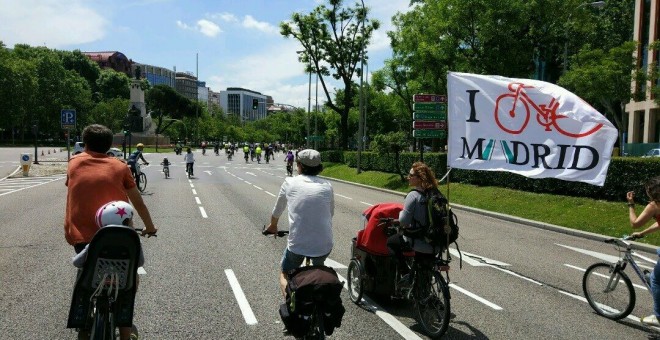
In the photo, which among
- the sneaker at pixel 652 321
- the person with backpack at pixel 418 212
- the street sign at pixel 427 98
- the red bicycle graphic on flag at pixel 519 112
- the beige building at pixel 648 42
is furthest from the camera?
the beige building at pixel 648 42

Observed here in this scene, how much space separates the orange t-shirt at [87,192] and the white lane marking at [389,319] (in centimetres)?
232

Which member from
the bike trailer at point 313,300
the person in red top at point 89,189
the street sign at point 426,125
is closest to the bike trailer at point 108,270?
the person in red top at point 89,189

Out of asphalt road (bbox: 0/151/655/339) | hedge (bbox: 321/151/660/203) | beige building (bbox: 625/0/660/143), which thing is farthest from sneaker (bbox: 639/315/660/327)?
beige building (bbox: 625/0/660/143)

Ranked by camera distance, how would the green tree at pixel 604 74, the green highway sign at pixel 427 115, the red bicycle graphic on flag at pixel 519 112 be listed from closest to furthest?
1. the red bicycle graphic on flag at pixel 519 112
2. the green highway sign at pixel 427 115
3. the green tree at pixel 604 74

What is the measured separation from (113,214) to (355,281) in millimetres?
3603

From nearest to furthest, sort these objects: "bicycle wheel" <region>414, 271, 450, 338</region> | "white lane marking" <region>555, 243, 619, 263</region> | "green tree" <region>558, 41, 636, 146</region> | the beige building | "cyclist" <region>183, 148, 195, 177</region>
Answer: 1. "bicycle wheel" <region>414, 271, 450, 338</region>
2. "white lane marking" <region>555, 243, 619, 263</region>
3. "green tree" <region>558, 41, 636, 146</region>
4. "cyclist" <region>183, 148, 195, 177</region>
5. the beige building

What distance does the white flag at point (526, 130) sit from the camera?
18.7 ft

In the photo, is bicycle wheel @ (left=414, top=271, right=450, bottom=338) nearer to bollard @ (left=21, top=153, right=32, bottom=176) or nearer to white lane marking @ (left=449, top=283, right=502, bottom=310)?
white lane marking @ (left=449, top=283, right=502, bottom=310)

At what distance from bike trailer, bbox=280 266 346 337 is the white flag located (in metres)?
2.85

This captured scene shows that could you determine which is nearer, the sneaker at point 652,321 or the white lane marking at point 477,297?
the sneaker at point 652,321

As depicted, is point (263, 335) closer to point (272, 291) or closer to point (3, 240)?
point (272, 291)

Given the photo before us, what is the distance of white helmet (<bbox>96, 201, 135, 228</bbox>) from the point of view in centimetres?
366

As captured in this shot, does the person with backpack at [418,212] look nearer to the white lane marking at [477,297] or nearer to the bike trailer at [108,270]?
the white lane marking at [477,297]

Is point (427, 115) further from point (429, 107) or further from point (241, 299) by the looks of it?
point (241, 299)
